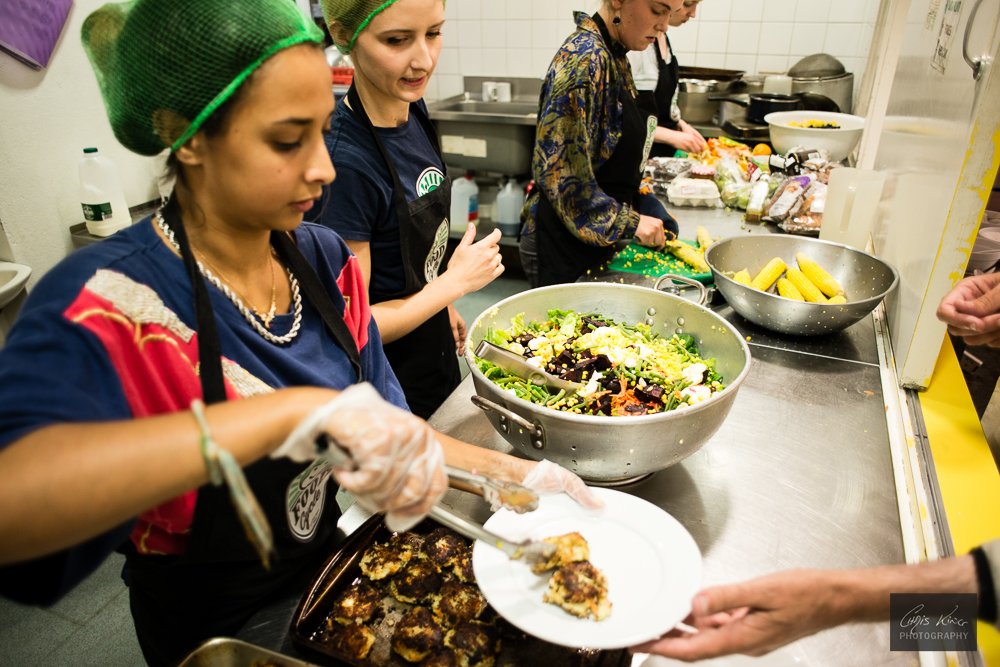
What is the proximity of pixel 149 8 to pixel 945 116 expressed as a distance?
2.08 meters

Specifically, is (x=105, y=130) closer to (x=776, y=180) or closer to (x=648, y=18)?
(x=648, y=18)

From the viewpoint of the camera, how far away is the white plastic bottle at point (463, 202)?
5.25 m

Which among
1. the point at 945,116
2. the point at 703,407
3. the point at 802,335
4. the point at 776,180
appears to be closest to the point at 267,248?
the point at 703,407

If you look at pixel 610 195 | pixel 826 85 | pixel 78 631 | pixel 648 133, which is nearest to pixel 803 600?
pixel 610 195

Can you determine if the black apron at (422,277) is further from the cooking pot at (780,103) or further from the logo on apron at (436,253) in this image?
the cooking pot at (780,103)

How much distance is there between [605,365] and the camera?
1558 millimetres

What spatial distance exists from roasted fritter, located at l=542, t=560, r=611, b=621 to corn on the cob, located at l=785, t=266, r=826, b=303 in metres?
1.50

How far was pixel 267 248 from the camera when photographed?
3.87 ft

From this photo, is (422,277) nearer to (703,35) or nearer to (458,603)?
(458,603)

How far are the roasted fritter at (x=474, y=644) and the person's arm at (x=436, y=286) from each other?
3.25 ft

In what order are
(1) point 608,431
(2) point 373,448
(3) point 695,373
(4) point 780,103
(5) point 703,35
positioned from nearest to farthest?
1. (2) point 373,448
2. (1) point 608,431
3. (3) point 695,373
4. (4) point 780,103
5. (5) point 703,35

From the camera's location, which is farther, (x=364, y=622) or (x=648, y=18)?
(x=648, y=18)

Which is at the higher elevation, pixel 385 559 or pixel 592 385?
pixel 592 385

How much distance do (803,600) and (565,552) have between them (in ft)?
1.28
